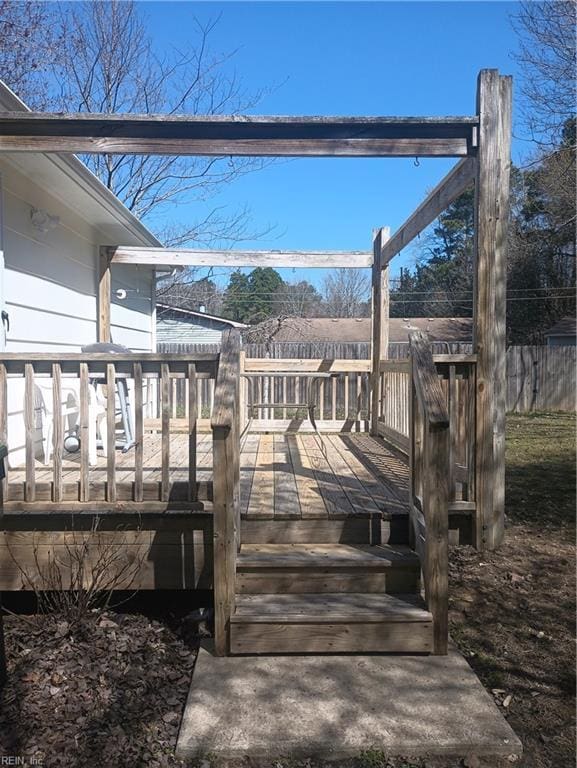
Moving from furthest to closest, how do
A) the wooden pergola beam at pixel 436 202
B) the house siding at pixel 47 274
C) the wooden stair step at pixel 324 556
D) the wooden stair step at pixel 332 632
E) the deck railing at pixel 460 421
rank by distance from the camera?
the house siding at pixel 47 274, the wooden pergola beam at pixel 436 202, the deck railing at pixel 460 421, the wooden stair step at pixel 324 556, the wooden stair step at pixel 332 632

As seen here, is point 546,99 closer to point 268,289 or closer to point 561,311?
point 561,311

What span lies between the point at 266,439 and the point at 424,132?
3.99 m

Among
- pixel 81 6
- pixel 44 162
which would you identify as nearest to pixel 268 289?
pixel 81 6

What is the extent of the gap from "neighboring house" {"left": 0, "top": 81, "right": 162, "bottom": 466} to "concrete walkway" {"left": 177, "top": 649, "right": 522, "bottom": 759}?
301 cm

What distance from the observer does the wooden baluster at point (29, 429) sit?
10.7 feet

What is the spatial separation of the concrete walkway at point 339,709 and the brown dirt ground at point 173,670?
61 millimetres

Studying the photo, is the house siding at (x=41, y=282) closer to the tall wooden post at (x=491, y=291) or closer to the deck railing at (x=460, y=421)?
the deck railing at (x=460, y=421)


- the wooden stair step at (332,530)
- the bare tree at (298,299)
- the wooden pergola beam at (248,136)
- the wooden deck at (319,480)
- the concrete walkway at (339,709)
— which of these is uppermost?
the bare tree at (298,299)

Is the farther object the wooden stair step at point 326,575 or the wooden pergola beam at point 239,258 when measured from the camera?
the wooden pergola beam at point 239,258

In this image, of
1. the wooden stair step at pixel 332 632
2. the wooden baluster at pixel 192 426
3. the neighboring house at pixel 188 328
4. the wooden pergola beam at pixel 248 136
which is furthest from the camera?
the neighboring house at pixel 188 328

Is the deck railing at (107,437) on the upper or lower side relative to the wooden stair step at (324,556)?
upper

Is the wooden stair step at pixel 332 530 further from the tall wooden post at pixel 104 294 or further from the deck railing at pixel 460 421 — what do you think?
the tall wooden post at pixel 104 294

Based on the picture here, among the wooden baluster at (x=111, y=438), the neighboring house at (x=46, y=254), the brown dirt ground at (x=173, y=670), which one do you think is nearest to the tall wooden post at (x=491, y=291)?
the brown dirt ground at (x=173, y=670)

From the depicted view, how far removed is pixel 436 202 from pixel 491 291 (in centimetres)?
128
